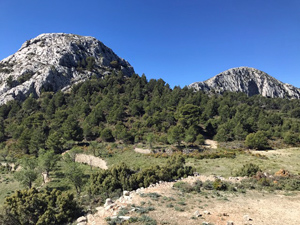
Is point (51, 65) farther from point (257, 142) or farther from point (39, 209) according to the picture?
point (257, 142)

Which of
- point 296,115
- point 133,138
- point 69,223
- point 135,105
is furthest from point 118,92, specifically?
point 296,115

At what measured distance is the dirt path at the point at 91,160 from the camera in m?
47.5

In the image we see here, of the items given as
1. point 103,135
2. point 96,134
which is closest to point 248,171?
point 103,135

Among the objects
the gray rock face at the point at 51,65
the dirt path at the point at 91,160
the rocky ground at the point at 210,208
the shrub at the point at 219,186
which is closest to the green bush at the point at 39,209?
the rocky ground at the point at 210,208

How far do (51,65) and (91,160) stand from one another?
401 ft

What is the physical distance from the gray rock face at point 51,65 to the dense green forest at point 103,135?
2021 centimetres

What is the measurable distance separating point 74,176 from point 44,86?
392ft

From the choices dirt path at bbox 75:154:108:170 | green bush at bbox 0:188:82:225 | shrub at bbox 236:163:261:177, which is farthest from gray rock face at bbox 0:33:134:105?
shrub at bbox 236:163:261:177

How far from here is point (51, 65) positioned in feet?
457

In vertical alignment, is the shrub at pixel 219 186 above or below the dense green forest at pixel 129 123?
below

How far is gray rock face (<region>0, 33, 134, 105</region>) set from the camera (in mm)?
120812

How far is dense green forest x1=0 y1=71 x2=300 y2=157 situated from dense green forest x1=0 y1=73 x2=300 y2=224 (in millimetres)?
317

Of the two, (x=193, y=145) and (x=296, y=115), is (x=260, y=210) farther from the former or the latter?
(x=296, y=115)

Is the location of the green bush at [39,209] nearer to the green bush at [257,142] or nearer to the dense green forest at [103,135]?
the dense green forest at [103,135]
